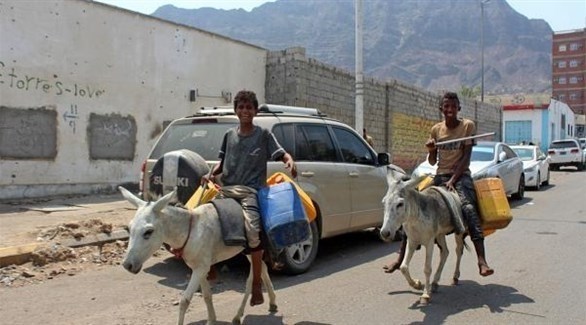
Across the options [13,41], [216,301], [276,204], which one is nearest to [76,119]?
[13,41]

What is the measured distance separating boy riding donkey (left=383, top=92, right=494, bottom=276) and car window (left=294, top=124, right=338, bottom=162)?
5.55 ft

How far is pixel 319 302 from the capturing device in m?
5.75

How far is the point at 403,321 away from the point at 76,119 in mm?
9710

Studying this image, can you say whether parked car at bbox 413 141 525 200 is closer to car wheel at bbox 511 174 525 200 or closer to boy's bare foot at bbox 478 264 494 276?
car wheel at bbox 511 174 525 200

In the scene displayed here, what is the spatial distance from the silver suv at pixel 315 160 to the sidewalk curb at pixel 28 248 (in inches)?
64.7

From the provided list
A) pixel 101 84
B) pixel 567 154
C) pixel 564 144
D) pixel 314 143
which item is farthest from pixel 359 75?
pixel 564 144

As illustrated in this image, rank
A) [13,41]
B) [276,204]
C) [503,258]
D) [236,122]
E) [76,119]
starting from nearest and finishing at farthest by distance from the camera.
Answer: [276,204] < [236,122] < [503,258] < [13,41] < [76,119]

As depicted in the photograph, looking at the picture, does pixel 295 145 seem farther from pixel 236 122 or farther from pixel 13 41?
pixel 13 41

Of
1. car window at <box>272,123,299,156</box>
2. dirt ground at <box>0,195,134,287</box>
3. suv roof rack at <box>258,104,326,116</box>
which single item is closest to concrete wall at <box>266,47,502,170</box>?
dirt ground at <box>0,195,134,287</box>

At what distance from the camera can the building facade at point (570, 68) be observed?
111875 millimetres

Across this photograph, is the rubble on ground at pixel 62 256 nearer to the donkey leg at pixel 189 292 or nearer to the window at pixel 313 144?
the window at pixel 313 144

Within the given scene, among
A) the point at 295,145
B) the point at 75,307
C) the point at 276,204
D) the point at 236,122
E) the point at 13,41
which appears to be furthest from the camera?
the point at 13,41

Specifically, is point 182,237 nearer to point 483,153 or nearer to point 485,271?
point 485,271

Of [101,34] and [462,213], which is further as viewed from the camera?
[101,34]
